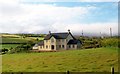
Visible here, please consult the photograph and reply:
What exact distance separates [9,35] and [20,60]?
2879mm

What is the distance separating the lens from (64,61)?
18578mm

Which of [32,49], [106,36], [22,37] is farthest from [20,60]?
[106,36]

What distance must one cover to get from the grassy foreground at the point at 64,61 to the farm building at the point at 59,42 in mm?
335

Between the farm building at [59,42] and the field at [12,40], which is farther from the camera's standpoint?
the farm building at [59,42]

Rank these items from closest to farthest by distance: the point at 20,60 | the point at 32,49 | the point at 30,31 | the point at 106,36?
the point at 30,31 < the point at 106,36 < the point at 32,49 < the point at 20,60

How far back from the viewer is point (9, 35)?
52.1 feet

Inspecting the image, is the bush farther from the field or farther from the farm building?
the field

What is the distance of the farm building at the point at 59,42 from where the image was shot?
55.9 ft

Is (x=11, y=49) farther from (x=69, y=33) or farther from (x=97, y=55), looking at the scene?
(x=97, y=55)

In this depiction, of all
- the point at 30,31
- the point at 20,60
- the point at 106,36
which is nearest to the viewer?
the point at 30,31

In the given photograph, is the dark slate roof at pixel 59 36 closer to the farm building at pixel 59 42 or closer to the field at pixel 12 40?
the farm building at pixel 59 42

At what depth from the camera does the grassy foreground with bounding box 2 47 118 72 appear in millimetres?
17781

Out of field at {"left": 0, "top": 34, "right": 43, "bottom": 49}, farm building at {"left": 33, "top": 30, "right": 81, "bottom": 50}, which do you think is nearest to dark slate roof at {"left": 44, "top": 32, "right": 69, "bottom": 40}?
farm building at {"left": 33, "top": 30, "right": 81, "bottom": 50}

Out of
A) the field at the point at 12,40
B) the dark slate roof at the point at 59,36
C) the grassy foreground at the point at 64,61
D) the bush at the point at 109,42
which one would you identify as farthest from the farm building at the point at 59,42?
the bush at the point at 109,42
